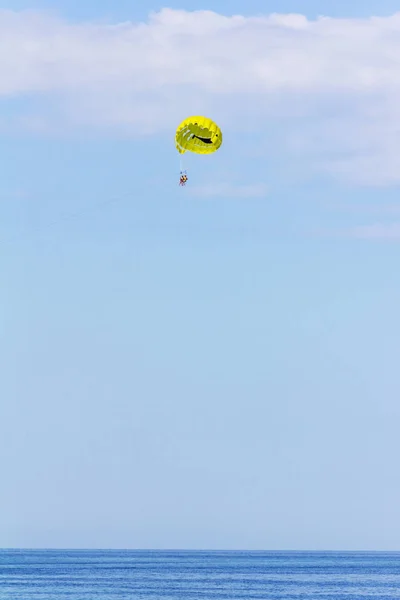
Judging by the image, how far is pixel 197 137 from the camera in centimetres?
7244

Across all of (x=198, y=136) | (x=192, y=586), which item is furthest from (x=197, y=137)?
(x=192, y=586)

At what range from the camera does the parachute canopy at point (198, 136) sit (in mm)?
69637

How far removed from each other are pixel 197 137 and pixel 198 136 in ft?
2.27

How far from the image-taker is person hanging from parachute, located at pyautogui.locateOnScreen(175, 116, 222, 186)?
229 feet

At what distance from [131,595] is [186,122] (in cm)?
6505

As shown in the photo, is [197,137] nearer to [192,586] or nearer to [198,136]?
[198,136]

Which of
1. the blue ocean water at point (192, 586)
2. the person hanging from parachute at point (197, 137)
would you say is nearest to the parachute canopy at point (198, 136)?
→ the person hanging from parachute at point (197, 137)

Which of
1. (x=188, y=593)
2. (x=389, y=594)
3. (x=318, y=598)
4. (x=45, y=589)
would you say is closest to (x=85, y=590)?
(x=45, y=589)

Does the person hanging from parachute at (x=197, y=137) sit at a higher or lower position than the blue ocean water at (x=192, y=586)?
higher

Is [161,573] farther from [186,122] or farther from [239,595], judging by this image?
[186,122]

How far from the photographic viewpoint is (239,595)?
397 feet

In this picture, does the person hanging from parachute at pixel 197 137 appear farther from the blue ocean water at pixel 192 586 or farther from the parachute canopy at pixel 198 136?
the blue ocean water at pixel 192 586

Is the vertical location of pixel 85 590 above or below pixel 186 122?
below

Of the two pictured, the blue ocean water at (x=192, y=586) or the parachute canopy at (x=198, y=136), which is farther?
the blue ocean water at (x=192, y=586)
